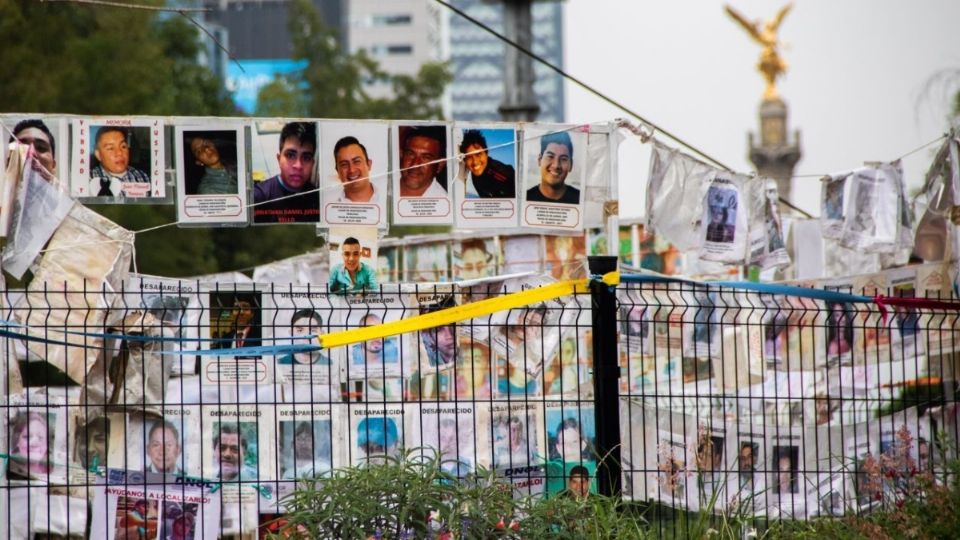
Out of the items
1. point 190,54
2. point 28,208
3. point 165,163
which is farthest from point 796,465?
point 190,54

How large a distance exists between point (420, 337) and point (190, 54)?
20.3 m

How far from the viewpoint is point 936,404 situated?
904 centimetres

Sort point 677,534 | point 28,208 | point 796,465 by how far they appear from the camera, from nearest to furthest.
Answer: point 677,534 < point 28,208 < point 796,465

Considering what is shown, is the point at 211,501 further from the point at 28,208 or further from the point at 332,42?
the point at 332,42

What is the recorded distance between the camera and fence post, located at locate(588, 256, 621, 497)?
734 centimetres

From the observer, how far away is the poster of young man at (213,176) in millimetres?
7871

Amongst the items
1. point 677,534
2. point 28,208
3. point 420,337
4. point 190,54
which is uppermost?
point 190,54

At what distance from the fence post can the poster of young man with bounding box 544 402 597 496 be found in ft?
0.72

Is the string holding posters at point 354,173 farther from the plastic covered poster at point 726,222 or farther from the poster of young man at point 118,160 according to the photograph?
the plastic covered poster at point 726,222

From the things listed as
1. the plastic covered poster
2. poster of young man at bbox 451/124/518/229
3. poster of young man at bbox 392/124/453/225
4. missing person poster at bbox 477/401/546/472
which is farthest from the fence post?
the plastic covered poster

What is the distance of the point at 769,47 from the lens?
261ft

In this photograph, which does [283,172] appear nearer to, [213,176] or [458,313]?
[213,176]

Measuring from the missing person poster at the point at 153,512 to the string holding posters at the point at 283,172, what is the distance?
1522mm

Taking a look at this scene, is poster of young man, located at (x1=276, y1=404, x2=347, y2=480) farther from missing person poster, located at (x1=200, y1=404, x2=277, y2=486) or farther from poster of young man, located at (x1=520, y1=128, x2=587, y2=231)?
poster of young man, located at (x1=520, y1=128, x2=587, y2=231)
